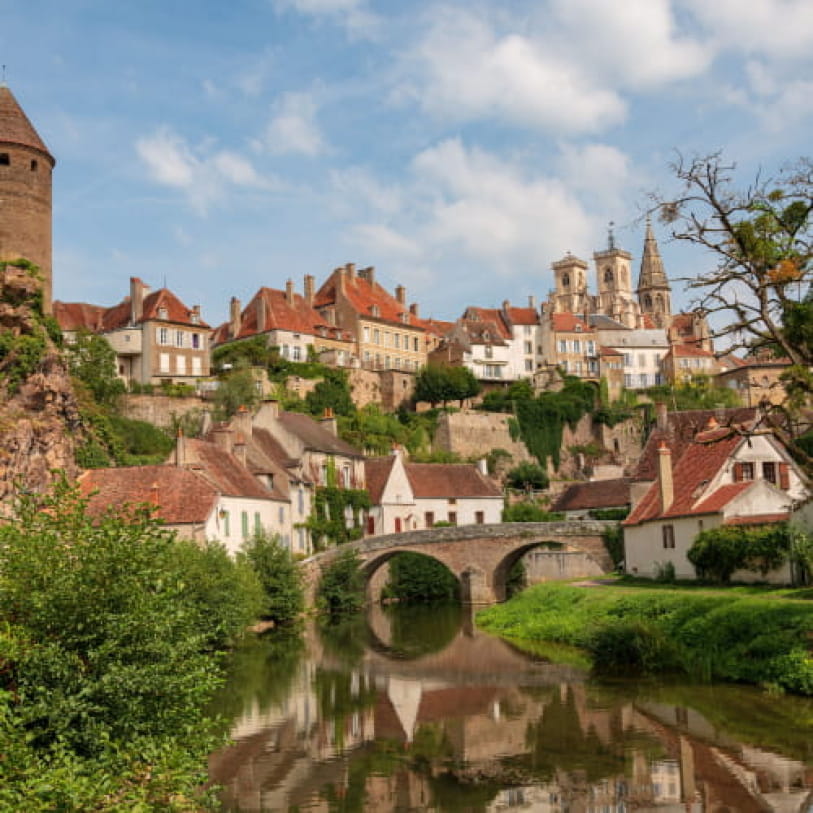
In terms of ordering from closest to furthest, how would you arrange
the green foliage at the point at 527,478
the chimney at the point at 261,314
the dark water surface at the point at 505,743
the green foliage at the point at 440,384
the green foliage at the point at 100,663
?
the green foliage at the point at 100,663 → the dark water surface at the point at 505,743 → the chimney at the point at 261,314 → the green foliage at the point at 527,478 → the green foliage at the point at 440,384

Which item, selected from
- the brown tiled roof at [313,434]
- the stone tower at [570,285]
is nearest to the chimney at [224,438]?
the brown tiled roof at [313,434]

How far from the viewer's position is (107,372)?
2149 inches

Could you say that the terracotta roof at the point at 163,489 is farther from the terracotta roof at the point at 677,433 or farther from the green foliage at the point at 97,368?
the terracotta roof at the point at 677,433

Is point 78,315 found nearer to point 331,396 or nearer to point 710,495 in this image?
point 331,396

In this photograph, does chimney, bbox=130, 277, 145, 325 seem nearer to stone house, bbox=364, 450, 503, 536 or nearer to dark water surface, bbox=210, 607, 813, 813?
stone house, bbox=364, 450, 503, 536

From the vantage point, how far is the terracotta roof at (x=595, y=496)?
6057 cm

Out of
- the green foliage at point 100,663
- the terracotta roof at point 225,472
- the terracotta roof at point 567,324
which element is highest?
the terracotta roof at point 567,324

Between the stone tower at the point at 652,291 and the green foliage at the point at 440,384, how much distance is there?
61.4 meters

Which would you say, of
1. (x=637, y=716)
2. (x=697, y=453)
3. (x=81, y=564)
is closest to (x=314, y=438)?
(x=697, y=453)

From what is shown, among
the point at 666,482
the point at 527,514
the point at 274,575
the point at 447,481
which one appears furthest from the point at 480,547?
the point at 527,514

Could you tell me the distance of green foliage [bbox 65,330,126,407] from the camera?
2093 inches

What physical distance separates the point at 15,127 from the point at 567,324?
5491 cm

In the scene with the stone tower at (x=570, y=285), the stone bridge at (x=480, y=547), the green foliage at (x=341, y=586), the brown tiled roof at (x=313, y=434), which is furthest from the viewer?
the stone tower at (x=570, y=285)

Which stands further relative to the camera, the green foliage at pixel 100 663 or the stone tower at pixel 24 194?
the stone tower at pixel 24 194
